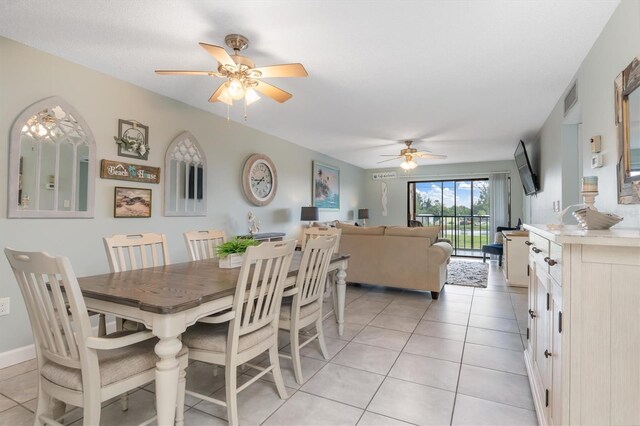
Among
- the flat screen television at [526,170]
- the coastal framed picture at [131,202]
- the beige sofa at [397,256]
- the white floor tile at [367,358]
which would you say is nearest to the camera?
the white floor tile at [367,358]

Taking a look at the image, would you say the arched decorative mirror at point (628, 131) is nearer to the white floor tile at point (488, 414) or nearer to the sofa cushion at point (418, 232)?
the white floor tile at point (488, 414)

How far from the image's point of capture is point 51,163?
2.64 metres

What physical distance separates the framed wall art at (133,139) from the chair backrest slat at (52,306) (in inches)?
81.0

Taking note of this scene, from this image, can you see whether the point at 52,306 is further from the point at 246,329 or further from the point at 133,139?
the point at 133,139

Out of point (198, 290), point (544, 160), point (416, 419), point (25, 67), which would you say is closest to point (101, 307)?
point (198, 290)

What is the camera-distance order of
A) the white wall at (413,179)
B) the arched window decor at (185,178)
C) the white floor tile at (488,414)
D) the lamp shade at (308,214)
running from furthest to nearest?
the white wall at (413,179), the lamp shade at (308,214), the arched window decor at (185,178), the white floor tile at (488,414)

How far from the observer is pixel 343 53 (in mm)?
2590

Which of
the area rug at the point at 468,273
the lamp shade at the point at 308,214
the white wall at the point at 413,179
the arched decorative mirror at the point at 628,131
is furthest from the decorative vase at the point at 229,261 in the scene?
the white wall at the point at 413,179

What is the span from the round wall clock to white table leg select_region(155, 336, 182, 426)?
345cm

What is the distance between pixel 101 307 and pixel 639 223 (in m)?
2.69

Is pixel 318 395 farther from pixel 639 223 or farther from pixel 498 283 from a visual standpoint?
pixel 498 283

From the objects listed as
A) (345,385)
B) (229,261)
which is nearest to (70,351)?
(229,261)

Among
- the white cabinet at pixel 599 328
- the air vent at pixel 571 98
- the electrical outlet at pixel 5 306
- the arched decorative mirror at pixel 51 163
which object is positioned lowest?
the electrical outlet at pixel 5 306

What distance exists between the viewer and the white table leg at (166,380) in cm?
132
